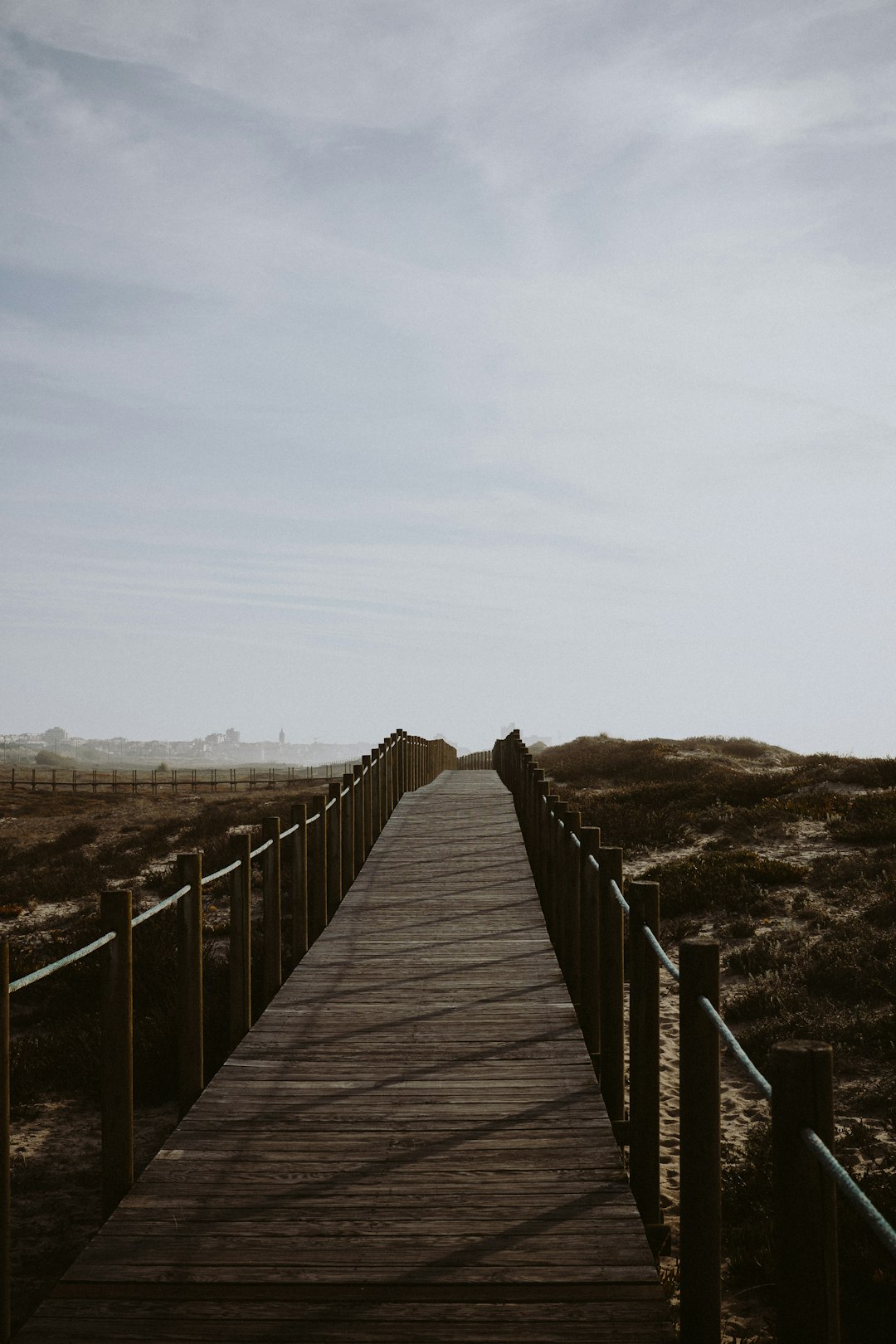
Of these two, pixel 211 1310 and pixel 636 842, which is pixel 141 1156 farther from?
pixel 636 842

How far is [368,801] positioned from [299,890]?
16.6 feet

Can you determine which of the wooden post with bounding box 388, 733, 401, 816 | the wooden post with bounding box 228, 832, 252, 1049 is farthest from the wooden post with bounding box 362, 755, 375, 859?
the wooden post with bounding box 228, 832, 252, 1049

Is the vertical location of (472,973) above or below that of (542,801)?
below

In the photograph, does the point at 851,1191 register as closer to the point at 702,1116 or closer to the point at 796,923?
the point at 702,1116

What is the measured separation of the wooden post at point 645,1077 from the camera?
159 inches

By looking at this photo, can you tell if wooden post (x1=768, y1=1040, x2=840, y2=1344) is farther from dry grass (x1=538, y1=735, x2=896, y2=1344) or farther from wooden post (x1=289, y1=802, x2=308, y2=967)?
wooden post (x1=289, y1=802, x2=308, y2=967)

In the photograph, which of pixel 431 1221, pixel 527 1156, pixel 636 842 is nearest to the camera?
pixel 431 1221

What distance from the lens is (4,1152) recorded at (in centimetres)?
311

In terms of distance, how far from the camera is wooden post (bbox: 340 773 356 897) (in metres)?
10.5

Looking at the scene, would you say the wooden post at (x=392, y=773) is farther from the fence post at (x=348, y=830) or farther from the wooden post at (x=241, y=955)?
the wooden post at (x=241, y=955)

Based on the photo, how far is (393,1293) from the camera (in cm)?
331

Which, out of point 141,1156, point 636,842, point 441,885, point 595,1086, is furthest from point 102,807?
point 595,1086

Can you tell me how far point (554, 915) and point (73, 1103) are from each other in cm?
407

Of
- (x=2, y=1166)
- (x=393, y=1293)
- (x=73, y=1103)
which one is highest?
(x=2, y=1166)
